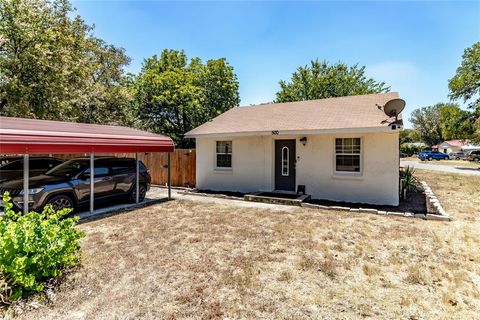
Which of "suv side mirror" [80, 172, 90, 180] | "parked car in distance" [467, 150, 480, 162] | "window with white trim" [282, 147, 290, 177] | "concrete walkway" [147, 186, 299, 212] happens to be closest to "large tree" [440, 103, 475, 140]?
"parked car in distance" [467, 150, 480, 162]

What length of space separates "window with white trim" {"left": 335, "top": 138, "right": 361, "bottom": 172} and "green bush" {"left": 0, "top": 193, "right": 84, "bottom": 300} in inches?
330

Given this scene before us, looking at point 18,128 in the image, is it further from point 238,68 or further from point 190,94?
point 238,68

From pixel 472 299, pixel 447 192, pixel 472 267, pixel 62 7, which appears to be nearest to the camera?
pixel 472 299

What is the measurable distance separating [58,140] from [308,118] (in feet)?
28.4

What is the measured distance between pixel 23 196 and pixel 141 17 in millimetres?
9302

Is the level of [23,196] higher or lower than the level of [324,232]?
higher

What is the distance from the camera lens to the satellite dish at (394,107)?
26.8 feet

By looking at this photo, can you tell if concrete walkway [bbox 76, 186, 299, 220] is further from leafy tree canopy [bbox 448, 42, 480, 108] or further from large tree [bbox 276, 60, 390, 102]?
leafy tree canopy [bbox 448, 42, 480, 108]

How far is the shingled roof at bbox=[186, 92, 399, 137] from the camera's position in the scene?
9117 millimetres

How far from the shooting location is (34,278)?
3.62 meters

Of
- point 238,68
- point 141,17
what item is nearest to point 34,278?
point 141,17

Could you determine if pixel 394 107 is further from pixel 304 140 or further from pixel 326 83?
pixel 326 83

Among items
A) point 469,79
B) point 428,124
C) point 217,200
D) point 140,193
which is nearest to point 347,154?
point 217,200

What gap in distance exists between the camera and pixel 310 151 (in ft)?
33.4
